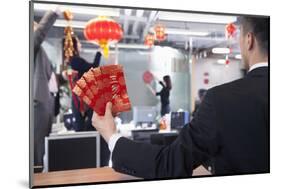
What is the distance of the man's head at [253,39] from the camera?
2.34 metres

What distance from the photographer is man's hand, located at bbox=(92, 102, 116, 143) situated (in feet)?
7.12

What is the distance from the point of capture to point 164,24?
2234mm

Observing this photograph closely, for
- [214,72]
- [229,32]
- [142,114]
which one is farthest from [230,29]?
[142,114]

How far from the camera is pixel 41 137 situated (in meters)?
2.08

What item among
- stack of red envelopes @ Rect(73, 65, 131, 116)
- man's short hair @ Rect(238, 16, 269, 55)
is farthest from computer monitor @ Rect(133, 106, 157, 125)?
man's short hair @ Rect(238, 16, 269, 55)

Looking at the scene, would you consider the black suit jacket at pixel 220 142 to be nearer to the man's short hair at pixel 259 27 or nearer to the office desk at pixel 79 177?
the office desk at pixel 79 177

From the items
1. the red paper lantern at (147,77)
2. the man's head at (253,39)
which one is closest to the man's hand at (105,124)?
the red paper lantern at (147,77)

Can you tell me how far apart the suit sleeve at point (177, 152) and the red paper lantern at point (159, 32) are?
459 mm

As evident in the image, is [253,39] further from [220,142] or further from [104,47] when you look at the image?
[104,47]

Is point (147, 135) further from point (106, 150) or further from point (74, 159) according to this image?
point (74, 159)

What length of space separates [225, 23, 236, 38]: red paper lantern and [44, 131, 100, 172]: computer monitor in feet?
3.38

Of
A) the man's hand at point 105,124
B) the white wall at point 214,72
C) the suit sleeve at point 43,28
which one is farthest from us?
the white wall at point 214,72

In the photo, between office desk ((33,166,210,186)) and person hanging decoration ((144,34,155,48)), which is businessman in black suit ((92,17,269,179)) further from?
person hanging decoration ((144,34,155,48))

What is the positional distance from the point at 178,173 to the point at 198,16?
99 centimetres
